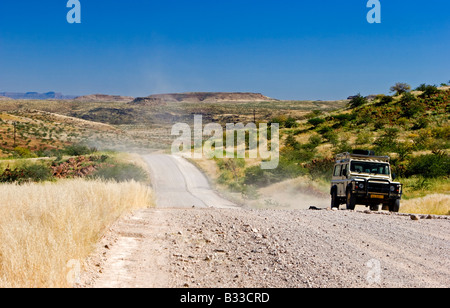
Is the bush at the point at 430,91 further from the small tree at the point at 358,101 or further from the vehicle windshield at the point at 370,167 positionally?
the vehicle windshield at the point at 370,167

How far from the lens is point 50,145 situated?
69.8 metres

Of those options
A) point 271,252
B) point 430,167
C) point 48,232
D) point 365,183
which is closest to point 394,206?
point 365,183

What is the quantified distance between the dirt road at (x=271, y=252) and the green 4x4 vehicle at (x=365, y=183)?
4.09m

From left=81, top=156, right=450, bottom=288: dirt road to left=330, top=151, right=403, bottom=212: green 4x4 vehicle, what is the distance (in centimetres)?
409

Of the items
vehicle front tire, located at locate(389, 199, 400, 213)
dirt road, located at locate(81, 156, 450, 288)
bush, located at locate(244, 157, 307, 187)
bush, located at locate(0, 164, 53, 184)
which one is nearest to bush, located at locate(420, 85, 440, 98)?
bush, located at locate(244, 157, 307, 187)

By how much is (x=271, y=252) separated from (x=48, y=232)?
395 centimetres

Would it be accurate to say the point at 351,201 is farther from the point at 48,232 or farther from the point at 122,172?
the point at 122,172

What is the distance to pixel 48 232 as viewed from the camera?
7.73 metres

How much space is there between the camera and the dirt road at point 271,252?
21.9 feet

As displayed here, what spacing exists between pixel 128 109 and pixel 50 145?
2951 inches

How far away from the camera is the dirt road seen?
6684mm

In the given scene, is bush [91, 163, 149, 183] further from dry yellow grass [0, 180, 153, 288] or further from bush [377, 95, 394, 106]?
bush [377, 95, 394, 106]
